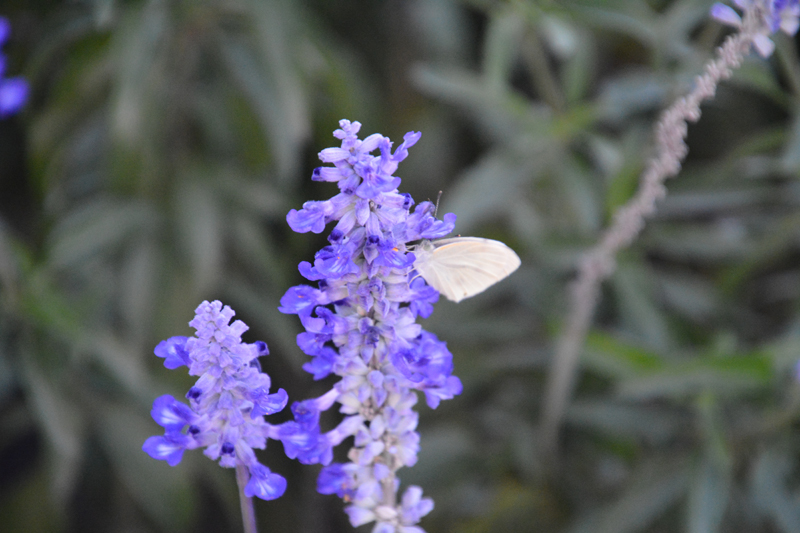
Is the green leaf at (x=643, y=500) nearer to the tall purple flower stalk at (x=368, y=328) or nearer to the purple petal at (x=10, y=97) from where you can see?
the tall purple flower stalk at (x=368, y=328)

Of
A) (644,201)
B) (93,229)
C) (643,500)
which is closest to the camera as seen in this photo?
(644,201)

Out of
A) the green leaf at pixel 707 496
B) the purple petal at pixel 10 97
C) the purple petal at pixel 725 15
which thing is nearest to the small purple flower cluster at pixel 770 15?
the purple petal at pixel 725 15

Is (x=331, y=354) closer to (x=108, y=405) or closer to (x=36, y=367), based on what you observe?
(x=36, y=367)

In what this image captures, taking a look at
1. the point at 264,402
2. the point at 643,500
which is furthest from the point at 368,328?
the point at 643,500

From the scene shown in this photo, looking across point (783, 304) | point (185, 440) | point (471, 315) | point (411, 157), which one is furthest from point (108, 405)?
point (783, 304)

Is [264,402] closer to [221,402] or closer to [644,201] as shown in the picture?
[221,402]

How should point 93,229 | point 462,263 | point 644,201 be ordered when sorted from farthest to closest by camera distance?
point 93,229
point 644,201
point 462,263
